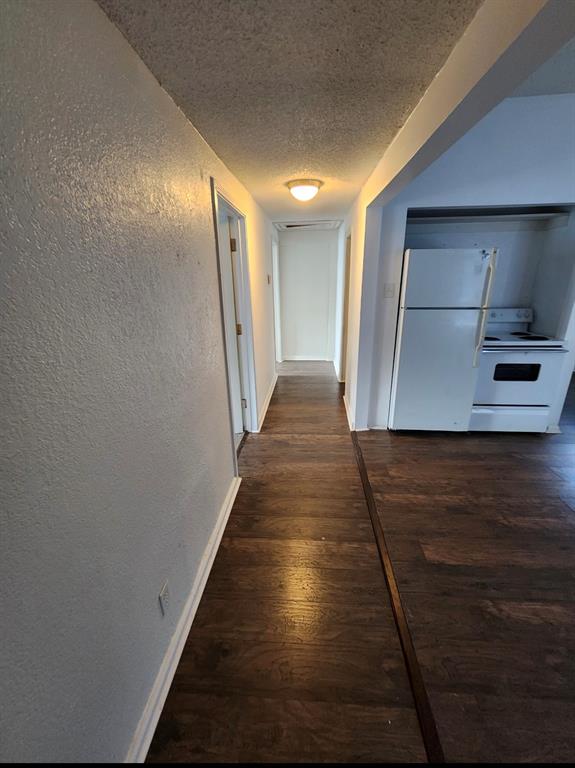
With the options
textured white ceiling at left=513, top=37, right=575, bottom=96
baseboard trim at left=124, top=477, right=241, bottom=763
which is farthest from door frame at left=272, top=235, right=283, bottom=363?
baseboard trim at left=124, top=477, right=241, bottom=763

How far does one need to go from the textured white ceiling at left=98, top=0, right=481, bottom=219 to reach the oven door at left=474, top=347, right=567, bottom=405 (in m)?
2.12

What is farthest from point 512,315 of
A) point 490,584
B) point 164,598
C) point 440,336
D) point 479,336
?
point 164,598

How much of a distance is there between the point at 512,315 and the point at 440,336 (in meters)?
1.10

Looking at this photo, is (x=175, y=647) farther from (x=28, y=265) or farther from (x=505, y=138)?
(x=505, y=138)

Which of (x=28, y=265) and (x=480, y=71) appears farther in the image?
(x=480, y=71)

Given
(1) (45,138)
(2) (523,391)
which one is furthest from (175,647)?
(2) (523,391)

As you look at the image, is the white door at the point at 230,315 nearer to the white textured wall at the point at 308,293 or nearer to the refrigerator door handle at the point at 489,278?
the refrigerator door handle at the point at 489,278

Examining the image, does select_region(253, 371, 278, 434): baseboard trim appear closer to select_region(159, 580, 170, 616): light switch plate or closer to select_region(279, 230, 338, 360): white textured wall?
select_region(279, 230, 338, 360): white textured wall

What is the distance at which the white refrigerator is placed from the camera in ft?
8.08

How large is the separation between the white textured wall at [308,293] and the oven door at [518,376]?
3023 millimetres

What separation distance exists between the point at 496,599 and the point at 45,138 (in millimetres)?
2327

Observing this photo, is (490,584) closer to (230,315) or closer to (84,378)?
(84,378)

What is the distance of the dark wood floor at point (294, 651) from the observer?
3.33 ft

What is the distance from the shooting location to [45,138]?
0.62m
